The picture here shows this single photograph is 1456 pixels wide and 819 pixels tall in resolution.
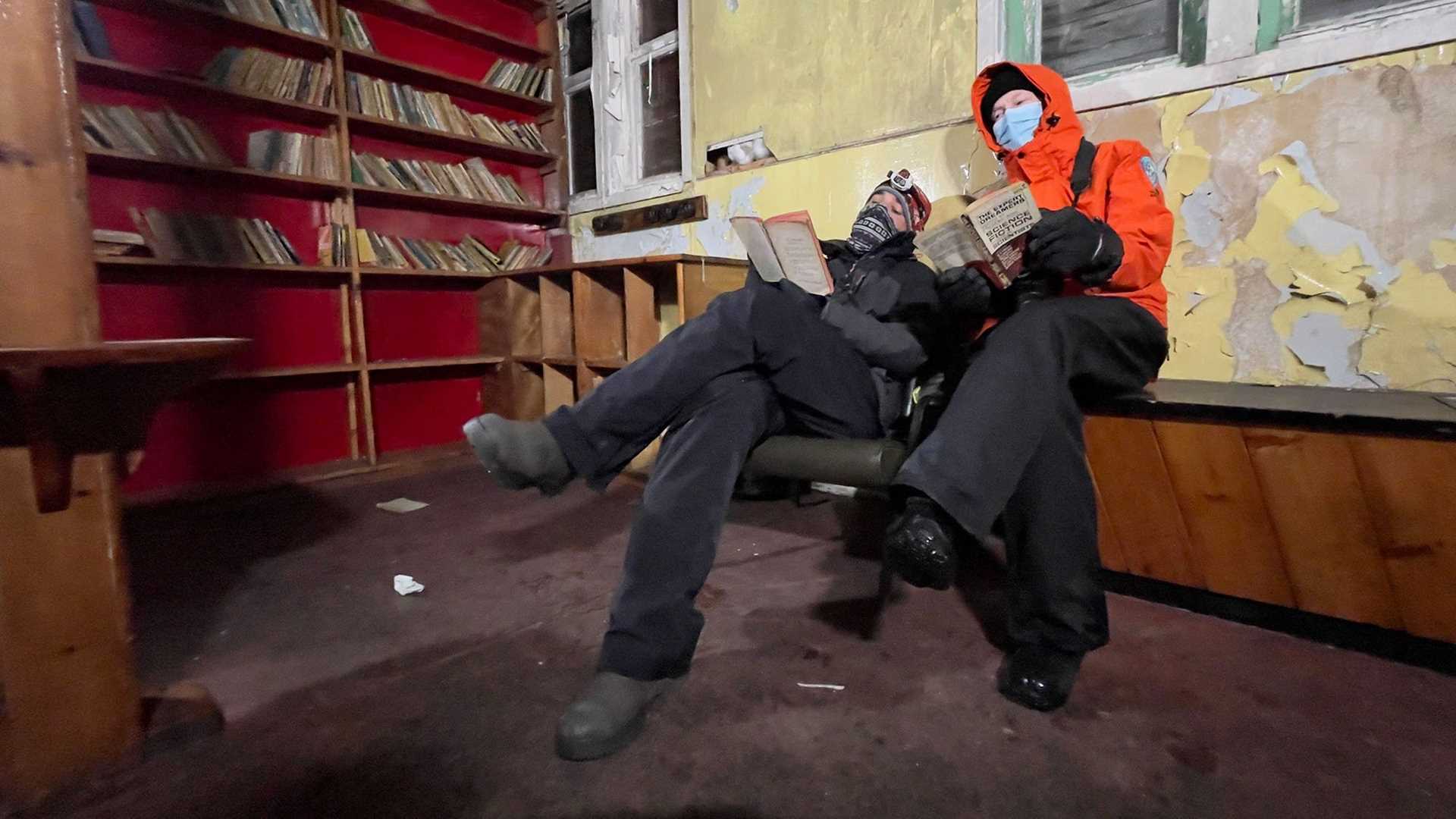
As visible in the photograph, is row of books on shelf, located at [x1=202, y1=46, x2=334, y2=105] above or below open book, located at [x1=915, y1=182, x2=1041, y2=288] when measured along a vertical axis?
above

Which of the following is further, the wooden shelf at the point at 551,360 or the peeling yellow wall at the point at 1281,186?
the wooden shelf at the point at 551,360

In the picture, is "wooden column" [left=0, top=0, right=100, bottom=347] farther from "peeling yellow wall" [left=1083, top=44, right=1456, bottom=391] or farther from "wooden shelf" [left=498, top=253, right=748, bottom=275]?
"peeling yellow wall" [left=1083, top=44, right=1456, bottom=391]

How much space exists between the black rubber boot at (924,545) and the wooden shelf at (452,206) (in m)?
2.81

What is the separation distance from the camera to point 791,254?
1243mm

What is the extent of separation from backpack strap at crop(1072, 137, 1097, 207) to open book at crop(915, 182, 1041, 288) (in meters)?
0.31

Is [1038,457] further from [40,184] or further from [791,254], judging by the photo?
[40,184]

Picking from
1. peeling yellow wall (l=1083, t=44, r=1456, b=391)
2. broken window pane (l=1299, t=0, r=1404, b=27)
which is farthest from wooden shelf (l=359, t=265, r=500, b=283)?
broken window pane (l=1299, t=0, r=1404, b=27)

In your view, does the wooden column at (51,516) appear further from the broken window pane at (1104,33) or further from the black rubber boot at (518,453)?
the broken window pane at (1104,33)

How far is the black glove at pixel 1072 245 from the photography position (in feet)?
3.66

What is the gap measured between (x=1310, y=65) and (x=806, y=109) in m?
1.46

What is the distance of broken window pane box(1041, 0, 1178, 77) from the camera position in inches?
68.1

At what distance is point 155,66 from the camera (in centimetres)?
238

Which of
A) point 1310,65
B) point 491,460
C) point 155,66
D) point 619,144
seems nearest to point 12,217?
point 491,460

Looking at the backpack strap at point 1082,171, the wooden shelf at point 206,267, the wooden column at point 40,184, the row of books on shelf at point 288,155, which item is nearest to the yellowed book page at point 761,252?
the backpack strap at point 1082,171
